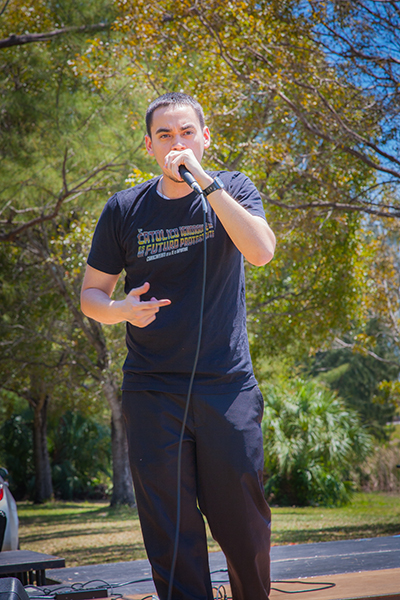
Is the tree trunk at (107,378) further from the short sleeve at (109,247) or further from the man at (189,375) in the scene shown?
the man at (189,375)

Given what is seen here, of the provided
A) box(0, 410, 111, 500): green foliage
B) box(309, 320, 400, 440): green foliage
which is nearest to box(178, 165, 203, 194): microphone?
box(0, 410, 111, 500): green foliage

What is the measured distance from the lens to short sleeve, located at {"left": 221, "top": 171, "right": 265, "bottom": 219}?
189 cm

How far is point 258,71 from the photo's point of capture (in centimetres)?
704

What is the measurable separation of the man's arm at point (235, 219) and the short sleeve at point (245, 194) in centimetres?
8

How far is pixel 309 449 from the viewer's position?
537 inches

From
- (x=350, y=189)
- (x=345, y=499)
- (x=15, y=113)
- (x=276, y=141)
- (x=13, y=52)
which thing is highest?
(x=13, y=52)

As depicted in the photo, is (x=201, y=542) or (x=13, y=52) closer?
(x=201, y=542)

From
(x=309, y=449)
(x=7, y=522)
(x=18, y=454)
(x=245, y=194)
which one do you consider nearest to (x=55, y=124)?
(x=7, y=522)

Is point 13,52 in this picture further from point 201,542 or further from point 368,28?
point 201,542

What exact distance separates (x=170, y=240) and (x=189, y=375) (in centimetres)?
42

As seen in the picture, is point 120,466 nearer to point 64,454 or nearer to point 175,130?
point 64,454

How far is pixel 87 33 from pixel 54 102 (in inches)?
49.2

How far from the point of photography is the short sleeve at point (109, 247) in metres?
1.99

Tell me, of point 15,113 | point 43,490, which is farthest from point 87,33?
point 43,490
